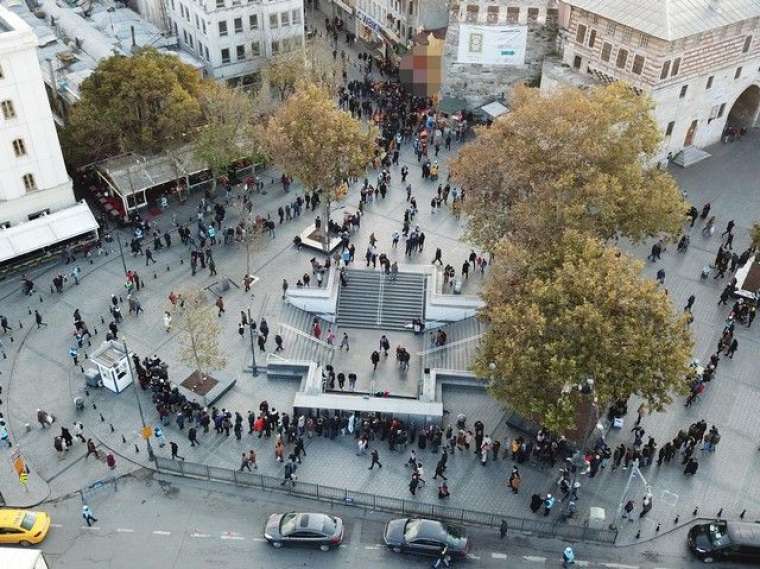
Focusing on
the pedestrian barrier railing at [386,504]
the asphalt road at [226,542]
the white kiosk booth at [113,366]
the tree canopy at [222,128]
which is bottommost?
the asphalt road at [226,542]

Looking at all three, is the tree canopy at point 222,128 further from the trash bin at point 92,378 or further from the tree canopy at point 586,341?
the tree canopy at point 586,341

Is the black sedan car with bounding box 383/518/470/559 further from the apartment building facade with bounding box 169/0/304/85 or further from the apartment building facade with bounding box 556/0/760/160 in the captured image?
the apartment building facade with bounding box 169/0/304/85

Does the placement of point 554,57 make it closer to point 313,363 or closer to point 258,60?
point 258,60

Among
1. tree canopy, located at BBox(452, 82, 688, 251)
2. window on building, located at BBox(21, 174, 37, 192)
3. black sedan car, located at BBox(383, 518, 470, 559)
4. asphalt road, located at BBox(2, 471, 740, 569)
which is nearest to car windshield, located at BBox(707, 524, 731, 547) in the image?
asphalt road, located at BBox(2, 471, 740, 569)

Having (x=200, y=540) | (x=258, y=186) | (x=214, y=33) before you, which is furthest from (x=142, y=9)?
(x=200, y=540)

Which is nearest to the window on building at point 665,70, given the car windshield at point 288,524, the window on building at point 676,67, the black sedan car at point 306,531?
the window on building at point 676,67

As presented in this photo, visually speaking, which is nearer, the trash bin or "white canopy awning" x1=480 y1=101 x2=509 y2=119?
the trash bin
